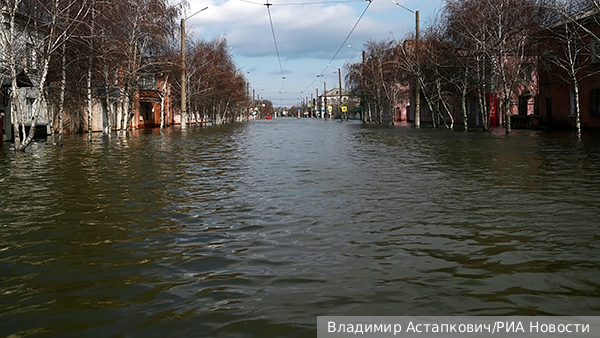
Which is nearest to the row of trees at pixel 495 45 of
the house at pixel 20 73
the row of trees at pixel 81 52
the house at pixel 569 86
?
the house at pixel 569 86

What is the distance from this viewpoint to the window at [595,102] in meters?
34.5

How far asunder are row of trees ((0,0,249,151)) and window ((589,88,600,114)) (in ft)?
84.3

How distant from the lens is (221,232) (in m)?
5.93

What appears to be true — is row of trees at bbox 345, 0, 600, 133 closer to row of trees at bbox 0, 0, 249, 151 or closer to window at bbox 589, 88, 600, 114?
window at bbox 589, 88, 600, 114

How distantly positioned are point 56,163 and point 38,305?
38.6ft

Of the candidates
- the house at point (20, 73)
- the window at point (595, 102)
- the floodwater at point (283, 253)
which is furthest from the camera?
the window at point (595, 102)

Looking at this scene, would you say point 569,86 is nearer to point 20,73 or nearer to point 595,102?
point 595,102

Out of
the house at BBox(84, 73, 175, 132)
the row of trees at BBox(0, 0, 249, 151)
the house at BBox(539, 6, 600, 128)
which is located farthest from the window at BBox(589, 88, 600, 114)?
the house at BBox(84, 73, 175, 132)

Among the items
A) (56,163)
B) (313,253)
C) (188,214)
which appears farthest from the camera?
(56,163)

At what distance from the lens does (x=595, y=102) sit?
34.8 meters

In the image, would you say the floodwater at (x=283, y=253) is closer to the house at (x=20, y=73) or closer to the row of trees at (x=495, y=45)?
the house at (x=20, y=73)

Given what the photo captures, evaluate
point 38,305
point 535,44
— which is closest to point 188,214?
point 38,305

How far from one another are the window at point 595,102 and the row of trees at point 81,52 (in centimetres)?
2569

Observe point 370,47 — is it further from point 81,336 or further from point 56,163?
point 81,336
